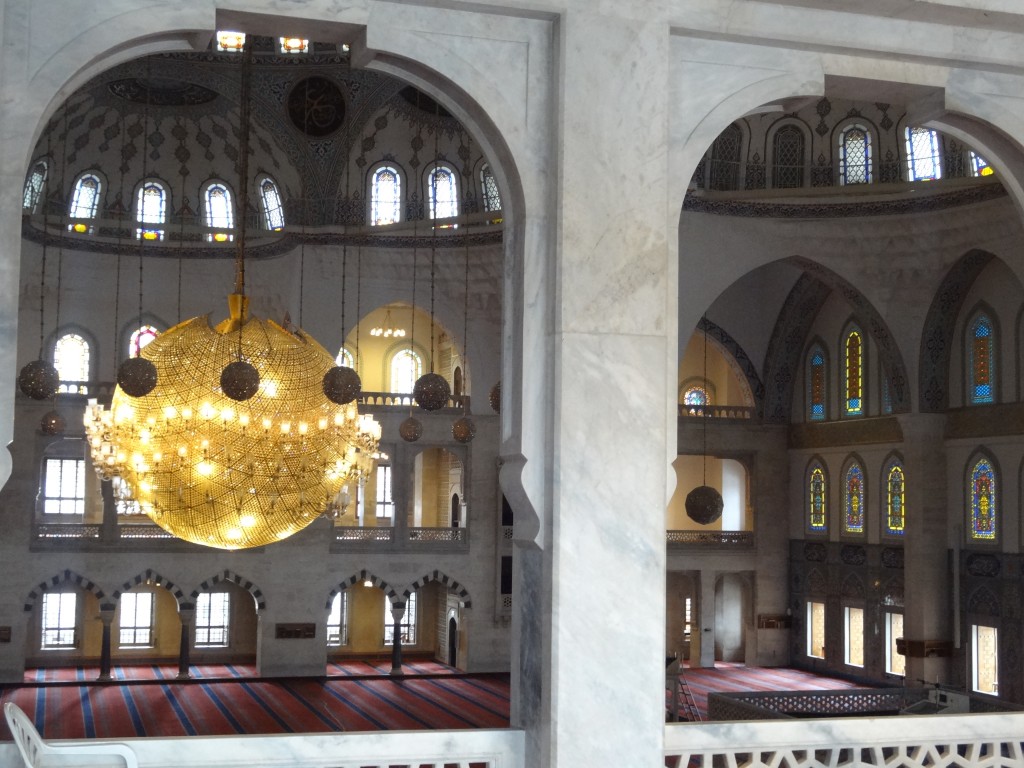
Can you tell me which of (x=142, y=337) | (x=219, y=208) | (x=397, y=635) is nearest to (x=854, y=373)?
(x=397, y=635)

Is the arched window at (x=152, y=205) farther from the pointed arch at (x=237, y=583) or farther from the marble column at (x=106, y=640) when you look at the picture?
the marble column at (x=106, y=640)

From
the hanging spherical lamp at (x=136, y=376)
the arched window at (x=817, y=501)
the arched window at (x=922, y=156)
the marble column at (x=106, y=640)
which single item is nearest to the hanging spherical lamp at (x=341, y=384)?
the hanging spherical lamp at (x=136, y=376)

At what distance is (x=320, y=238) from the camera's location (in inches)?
730

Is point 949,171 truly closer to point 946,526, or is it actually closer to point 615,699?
point 946,526

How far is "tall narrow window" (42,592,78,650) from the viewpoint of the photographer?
1966 centimetres

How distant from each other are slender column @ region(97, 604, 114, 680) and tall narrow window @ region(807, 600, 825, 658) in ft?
34.9

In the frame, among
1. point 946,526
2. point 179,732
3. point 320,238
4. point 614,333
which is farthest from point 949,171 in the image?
point 614,333

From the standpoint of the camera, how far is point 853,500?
19547 millimetres

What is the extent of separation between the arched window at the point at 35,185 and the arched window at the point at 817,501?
488 inches

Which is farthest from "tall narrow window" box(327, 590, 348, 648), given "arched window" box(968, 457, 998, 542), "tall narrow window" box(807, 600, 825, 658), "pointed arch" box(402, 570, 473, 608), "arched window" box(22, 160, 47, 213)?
"arched window" box(968, 457, 998, 542)

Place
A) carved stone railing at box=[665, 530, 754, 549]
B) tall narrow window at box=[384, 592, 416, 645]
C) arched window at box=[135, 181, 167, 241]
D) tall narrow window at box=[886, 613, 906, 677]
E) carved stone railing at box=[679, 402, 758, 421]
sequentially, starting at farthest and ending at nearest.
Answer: tall narrow window at box=[384, 592, 416, 645] → carved stone railing at box=[679, 402, 758, 421] → carved stone railing at box=[665, 530, 754, 549] → arched window at box=[135, 181, 167, 241] → tall narrow window at box=[886, 613, 906, 677]

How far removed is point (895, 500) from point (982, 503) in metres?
1.72

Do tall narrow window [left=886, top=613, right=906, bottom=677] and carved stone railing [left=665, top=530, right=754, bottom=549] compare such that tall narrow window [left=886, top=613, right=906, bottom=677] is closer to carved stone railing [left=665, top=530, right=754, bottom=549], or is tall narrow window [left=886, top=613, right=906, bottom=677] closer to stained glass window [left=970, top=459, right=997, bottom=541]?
stained glass window [left=970, top=459, right=997, bottom=541]

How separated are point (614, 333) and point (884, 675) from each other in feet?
50.4
